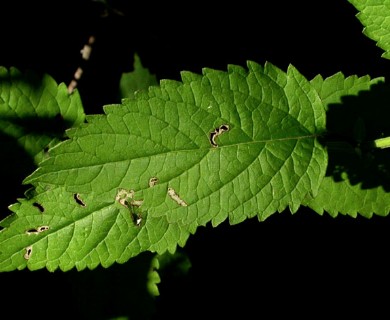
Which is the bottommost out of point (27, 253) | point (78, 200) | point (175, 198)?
point (27, 253)

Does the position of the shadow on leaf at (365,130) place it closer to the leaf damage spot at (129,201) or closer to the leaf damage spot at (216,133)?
the leaf damage spot at (216,133)

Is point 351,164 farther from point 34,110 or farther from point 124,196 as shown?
point 34,110

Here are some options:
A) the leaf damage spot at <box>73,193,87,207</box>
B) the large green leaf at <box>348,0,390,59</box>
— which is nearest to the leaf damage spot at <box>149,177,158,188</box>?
the leaf damage spot at <box>73,193,87,207</box>

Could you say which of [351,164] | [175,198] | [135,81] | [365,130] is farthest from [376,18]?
[135,81]

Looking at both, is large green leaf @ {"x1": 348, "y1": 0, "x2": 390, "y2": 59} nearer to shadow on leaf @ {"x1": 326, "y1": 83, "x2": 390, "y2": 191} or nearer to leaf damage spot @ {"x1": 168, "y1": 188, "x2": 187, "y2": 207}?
shadow on leaf @ {"x1": 326, "y1": 83, "x2": 390, "y2": 191}

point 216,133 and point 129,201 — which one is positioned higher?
point 216,133

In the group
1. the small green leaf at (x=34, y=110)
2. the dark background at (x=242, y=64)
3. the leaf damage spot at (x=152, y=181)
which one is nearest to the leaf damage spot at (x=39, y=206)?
the small green leaf at (x=34, y=110)

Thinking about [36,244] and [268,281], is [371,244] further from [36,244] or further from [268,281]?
[36,244]

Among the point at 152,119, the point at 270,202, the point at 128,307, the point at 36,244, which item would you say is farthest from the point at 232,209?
the point at 128,307
